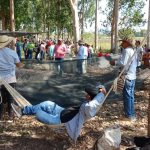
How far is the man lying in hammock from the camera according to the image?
5434 mm

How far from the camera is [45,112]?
18.6 ft

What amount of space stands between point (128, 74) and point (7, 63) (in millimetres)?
2234

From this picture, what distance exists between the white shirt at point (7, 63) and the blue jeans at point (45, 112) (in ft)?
3.87

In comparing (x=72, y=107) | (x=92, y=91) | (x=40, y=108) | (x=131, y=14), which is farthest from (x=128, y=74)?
(x=131, y=14)

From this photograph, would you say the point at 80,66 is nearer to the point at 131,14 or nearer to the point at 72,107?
the point at 72,107

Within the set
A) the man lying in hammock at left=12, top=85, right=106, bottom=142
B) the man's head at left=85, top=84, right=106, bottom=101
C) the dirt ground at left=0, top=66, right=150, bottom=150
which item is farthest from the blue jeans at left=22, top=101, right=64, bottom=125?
the man's head at left=85, top=84, right=106, bottom=101

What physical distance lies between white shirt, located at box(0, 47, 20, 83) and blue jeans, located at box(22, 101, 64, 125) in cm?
118

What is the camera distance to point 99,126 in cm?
698

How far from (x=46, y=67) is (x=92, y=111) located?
5.99m

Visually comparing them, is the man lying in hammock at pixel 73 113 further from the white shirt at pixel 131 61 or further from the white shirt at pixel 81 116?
the white shirt at pixel 131 61

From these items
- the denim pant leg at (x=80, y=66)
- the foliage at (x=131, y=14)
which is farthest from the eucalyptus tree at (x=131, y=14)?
the denim pant leg at (x=80, y=66)

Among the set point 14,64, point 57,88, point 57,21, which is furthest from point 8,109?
point 57,21

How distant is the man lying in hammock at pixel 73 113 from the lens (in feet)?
17.8

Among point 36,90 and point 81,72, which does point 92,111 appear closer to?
point 36,90
